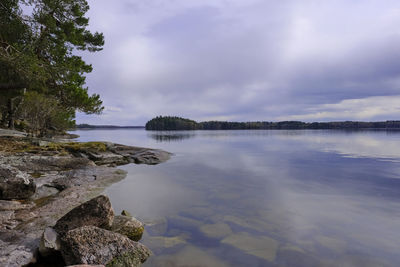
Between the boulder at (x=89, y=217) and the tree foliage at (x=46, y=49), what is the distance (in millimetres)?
10210

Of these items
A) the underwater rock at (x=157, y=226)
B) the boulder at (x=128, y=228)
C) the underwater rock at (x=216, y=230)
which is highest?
the boulder at (x=128, y=228)

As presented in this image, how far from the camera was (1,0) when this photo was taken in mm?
13898

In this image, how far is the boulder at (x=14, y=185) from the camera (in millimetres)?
8430

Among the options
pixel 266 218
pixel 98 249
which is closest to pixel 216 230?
pixel 266 218

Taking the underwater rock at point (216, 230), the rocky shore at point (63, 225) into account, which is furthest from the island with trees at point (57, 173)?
the underwater rock at point (216, 230)

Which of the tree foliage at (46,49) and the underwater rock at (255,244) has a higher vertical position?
the tree foliage at (46,49)

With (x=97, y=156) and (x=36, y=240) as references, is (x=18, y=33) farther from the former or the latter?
(x=36, y=240)

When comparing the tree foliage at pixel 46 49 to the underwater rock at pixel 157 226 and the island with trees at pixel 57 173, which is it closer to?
the island with trees at pixel 57 173

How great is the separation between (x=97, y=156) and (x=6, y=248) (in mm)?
15756

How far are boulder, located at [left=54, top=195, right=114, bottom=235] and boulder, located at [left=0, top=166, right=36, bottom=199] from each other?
4.39 m

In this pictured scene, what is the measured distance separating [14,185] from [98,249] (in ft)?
19.7

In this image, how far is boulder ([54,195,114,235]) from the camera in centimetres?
563

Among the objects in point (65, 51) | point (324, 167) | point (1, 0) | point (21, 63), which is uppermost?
point (1, 0)

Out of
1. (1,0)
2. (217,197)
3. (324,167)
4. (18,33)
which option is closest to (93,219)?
(217,197)
